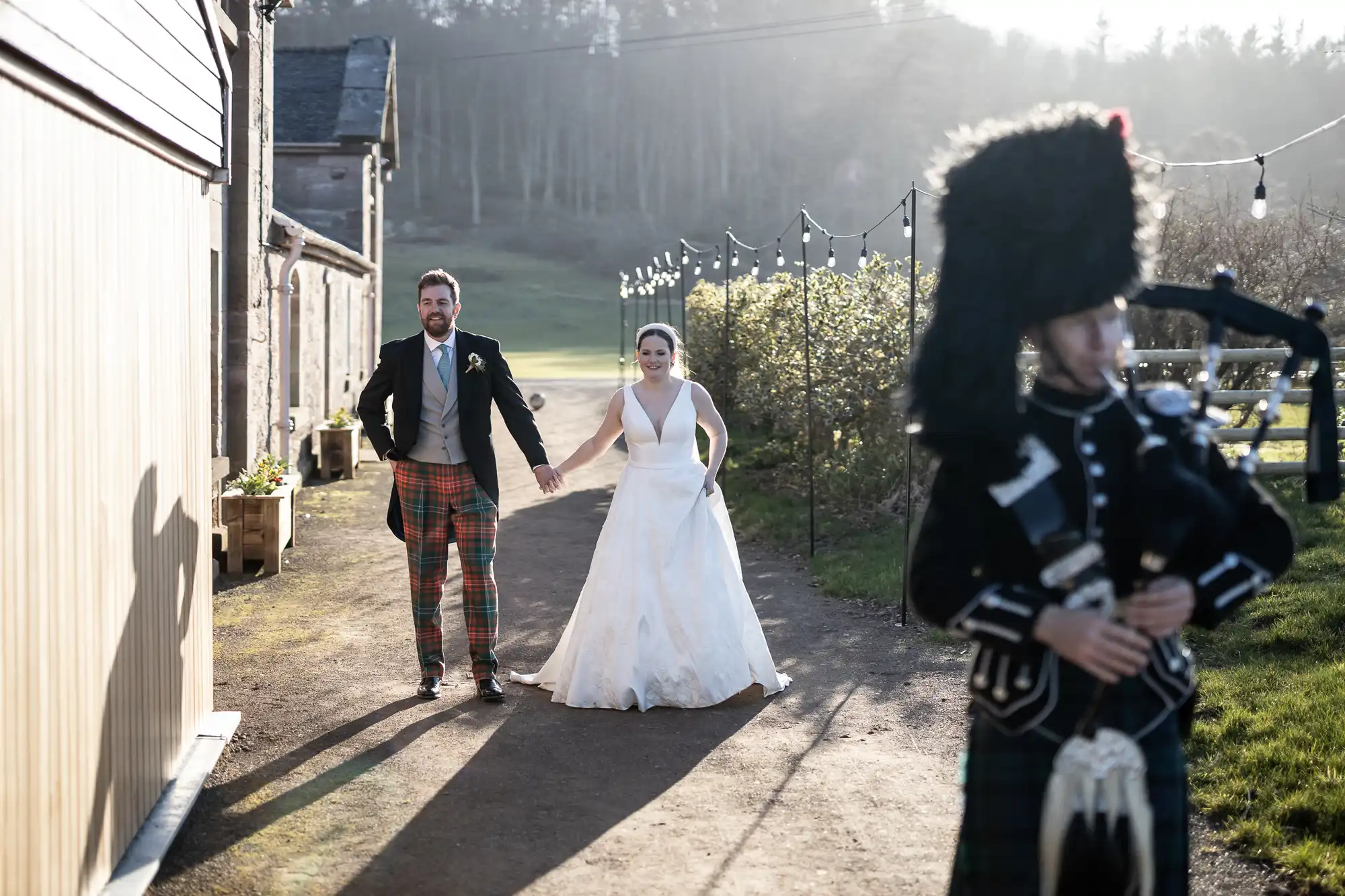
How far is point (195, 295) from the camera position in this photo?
5758mm

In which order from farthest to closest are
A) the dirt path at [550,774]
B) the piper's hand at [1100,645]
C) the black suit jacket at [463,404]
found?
the black suit jacket at [463,404]
the dirt path at [550,774]
the piper's hand at [1100,645]

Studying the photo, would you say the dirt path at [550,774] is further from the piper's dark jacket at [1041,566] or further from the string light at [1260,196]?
the string light at [1260,196]

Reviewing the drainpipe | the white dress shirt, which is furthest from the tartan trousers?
the drainpipe

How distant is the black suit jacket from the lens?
6.76m

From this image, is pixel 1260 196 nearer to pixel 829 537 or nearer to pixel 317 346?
pixel 829 537

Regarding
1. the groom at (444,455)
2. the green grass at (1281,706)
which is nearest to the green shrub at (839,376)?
the green grass at (1281,706)

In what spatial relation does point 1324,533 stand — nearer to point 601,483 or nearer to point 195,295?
point 195,295

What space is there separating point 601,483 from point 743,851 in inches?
457

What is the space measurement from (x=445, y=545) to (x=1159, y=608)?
490 cm

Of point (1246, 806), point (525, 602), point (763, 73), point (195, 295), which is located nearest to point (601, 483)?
point (525, 602)

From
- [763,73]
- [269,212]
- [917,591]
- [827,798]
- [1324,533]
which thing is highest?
[763,73]

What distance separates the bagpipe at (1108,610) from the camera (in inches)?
97.8

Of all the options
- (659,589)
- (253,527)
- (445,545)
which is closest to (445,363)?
(445,545)

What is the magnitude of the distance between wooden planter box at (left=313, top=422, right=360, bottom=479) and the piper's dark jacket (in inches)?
565
